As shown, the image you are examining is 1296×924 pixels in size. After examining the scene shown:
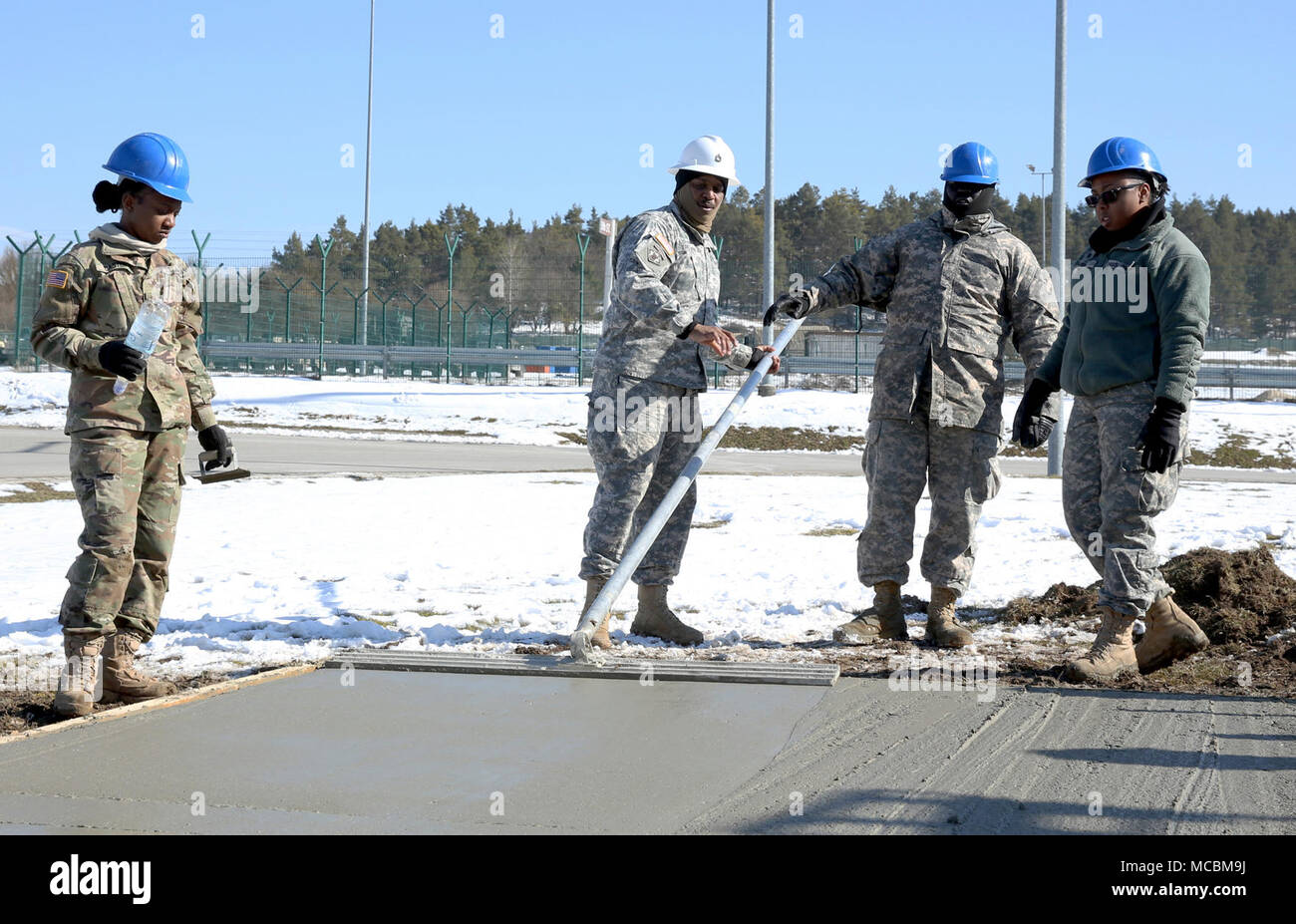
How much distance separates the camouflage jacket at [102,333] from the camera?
4277 mm

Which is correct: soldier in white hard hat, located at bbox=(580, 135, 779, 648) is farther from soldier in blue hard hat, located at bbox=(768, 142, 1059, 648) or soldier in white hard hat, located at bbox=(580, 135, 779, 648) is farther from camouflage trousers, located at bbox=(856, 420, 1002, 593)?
camouflage trousers, located at bbox=(856, 420, 1002, 593)

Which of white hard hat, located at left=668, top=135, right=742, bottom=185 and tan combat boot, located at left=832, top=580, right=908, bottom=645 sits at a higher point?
white hard hat, located at left=668, top=135, right=742, bottom=185

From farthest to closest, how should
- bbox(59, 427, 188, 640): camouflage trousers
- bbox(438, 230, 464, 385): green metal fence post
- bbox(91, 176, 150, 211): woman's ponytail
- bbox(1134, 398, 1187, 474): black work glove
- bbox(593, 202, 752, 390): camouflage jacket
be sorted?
bbox(438, 230, 464, 385): green metal fence post, bbox(593, 202, 752, 390): camouflage jacket, bbox(1134, 398, 1187, 474): black work glove, bbox(91, 176, 150, 211): woman's ponytail, bbox(59, 427, 188, 640): camouflage trousers

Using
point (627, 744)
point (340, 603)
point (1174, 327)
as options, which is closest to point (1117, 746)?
point (627, 744)

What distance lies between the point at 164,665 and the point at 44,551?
125 inches

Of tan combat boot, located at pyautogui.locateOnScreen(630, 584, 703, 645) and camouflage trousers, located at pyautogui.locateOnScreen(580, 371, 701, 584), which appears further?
tan combat boot, located at pyautogui.locateOnScreen(630, 584, 703, 645)

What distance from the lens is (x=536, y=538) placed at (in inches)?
348

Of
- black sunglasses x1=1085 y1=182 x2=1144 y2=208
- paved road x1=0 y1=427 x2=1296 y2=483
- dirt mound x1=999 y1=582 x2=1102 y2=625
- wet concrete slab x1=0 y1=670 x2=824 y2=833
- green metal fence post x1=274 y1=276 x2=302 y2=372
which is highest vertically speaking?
green metal fence post x1=274 y1=276 x2=302 y2=372

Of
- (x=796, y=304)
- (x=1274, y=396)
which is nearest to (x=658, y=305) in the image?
(x=796, y=304)

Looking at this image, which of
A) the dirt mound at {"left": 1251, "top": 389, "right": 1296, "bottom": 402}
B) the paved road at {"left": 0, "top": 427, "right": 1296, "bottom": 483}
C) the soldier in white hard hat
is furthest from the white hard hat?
the dirt mound at {"left": 1251, "top": 389, "right": 1296, "bottom": 402}

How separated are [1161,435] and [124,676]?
12.3 ft

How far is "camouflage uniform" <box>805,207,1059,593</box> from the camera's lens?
5676 millimetres

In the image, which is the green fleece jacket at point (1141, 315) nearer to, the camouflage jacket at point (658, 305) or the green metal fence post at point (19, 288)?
the camouflage jacket at point (658, 305)
